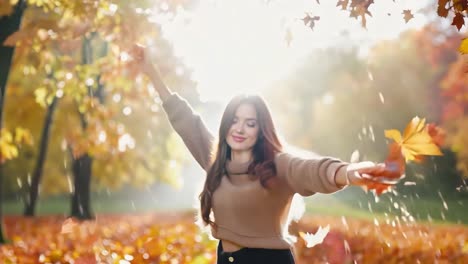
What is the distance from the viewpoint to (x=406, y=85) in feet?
88.3

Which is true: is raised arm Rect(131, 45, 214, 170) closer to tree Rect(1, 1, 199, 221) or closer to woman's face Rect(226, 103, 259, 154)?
woman's face Rect(226, 103, 259, 154)

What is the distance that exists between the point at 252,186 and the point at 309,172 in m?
0.48

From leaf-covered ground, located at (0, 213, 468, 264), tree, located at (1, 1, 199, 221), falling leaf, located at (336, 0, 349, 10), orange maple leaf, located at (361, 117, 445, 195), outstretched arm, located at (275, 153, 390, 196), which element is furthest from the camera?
leaf-covered ground, located at (0, 213, 468, 264)

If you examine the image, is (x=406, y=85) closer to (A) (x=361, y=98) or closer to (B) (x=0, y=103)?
(A) (x=361, y=98)

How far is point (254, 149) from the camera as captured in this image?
4.07 metres

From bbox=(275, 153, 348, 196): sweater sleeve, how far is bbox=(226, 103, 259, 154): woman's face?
0.74ft

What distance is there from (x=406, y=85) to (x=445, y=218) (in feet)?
42.1

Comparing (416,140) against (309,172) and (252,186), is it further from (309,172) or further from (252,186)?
(252,186)

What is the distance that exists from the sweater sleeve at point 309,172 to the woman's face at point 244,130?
224mm

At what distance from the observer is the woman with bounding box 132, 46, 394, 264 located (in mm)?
3777

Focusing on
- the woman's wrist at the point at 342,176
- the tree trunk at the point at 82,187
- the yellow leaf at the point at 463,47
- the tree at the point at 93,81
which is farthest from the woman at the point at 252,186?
the tree trunk at the point at 82,187

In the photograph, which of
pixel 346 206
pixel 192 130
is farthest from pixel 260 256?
pixel 346 206

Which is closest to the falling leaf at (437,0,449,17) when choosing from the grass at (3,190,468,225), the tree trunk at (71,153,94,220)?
the grass at (3,190,468,225)

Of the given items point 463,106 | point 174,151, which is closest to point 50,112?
point 174,151
